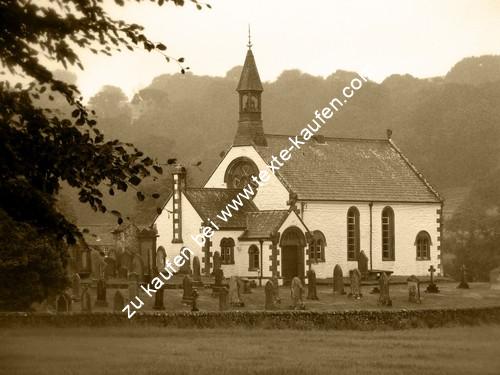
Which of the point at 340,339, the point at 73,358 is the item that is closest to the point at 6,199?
the point at 73,358

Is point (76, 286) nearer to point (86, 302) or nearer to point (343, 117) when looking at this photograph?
point (86, 302)

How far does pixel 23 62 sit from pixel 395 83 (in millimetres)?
133820

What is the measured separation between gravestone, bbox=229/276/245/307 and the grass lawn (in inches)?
358

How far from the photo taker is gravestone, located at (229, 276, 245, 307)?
39.6 metres

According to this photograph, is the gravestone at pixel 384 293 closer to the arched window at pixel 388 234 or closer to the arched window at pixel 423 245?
the arched window at pixel 388 234

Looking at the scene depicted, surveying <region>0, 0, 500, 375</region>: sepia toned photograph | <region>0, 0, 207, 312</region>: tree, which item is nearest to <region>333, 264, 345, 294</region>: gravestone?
<region>0, 0, 500, 375</region>: sepia toned photograph

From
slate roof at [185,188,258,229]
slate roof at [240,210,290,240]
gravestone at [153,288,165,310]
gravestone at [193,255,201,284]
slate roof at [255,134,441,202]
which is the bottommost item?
gravestone at [153,288,165,310]

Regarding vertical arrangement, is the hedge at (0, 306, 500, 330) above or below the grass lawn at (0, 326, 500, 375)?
above

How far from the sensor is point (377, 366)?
22.3m

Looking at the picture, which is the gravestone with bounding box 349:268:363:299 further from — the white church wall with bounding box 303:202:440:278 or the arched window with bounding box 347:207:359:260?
the arched window with bounding box 347:207:359:260

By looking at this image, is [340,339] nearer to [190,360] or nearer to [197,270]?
[190,360]

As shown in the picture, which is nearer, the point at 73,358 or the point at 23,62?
the point at 23,62

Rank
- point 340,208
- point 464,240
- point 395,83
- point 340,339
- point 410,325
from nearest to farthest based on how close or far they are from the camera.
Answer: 1. point 340,339
2. point 410,325
3. point 340,208
4. point 464,240
5. point 395,83

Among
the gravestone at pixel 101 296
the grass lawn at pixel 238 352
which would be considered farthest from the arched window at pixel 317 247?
→ the grass lawn at pixel 238 352
